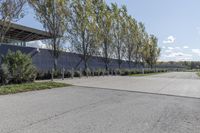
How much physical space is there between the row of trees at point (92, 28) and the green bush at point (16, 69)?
10.1m

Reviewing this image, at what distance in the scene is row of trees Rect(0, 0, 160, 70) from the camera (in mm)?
26406

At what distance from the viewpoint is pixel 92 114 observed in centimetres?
730

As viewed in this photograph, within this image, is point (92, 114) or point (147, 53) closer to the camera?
point (92, 114)

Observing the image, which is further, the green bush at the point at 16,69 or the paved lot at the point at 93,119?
the green bush at the point at 16,69

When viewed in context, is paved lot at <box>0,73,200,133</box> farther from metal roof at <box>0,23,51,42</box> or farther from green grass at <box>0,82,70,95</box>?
metal roof at <box>0,23,51,42</box>

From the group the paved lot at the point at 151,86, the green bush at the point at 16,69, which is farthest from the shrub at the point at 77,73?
the green bush at the point at 16,69

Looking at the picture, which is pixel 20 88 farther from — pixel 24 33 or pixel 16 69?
pixel 24 33

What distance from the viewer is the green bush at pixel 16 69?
15.4 metres

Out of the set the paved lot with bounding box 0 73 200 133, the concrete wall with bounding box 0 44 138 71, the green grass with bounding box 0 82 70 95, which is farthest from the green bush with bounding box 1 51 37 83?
the paved lot with bounding box 0 73 200 133

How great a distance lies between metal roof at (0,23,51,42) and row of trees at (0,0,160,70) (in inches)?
74.2

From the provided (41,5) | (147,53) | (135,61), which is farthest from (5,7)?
(147,53)

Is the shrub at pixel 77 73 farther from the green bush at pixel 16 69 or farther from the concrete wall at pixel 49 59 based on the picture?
the green bush at pixel 16 69

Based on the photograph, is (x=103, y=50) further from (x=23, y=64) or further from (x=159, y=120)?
(x=159, y=120)

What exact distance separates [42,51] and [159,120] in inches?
835
